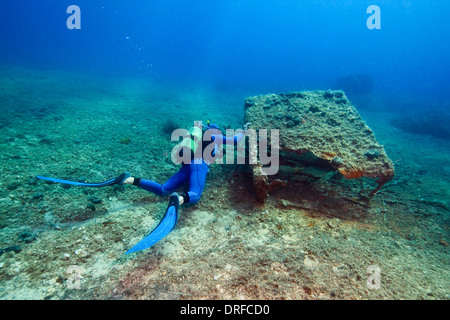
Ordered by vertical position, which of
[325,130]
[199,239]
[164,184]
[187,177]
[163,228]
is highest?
[325,130]

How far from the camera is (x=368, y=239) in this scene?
335 cm

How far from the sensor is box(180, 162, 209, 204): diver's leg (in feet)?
12.0

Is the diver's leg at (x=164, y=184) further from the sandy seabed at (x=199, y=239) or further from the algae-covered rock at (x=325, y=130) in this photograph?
the algae-covered rock at (x=325, y=130)

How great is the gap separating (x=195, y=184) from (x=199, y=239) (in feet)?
3.63

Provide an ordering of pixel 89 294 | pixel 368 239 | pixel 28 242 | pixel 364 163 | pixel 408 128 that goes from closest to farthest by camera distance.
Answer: pixel 89 294, pixel 28 242, pixel 368 239, pixel 364 163, pixel 408 128

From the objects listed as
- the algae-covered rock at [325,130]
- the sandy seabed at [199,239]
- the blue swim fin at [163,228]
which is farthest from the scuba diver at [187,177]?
the algae-covered rock at [325,130]

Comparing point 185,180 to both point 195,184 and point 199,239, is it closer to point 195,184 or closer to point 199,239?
point 195,184

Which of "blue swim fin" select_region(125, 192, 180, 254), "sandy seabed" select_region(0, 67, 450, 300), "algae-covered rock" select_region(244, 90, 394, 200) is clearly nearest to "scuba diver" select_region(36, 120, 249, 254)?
"blue swim fin" select_region(125, 192, 180, 254)

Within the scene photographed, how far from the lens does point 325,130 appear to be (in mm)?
4730

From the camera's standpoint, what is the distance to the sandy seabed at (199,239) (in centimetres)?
235

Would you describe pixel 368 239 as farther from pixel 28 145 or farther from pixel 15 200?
pixel 28 145

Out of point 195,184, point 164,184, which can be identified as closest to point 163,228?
point 195,184
